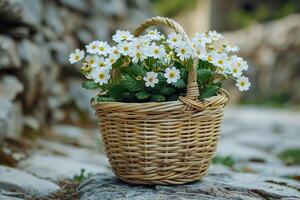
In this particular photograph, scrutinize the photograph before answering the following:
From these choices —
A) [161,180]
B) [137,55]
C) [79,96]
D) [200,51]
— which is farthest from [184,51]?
[79,96]

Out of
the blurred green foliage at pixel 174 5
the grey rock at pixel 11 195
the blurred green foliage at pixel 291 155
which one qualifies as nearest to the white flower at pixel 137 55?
the grey rock at pixel 11 195

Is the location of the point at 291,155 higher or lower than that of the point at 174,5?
lower

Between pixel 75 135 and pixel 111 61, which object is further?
pixel 75 135

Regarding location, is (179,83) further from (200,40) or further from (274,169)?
(274,169)

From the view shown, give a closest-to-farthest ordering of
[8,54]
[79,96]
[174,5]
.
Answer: [8,54] → [79,96] → [174,5]

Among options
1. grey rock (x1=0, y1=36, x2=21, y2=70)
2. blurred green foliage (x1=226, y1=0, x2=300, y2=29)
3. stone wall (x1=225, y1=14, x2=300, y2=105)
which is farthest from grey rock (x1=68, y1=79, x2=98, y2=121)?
blurred green foliage (x1=226, y1=0, x2=300, y2=29)

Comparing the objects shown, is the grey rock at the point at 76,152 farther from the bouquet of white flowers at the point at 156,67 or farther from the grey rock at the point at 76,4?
the grey rock at the point at 76,4

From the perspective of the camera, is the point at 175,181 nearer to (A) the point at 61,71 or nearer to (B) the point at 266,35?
(A) the point at 61,71

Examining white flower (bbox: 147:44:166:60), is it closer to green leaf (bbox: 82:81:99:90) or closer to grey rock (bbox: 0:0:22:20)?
green leaf (bbox: 82:81:99:90)
